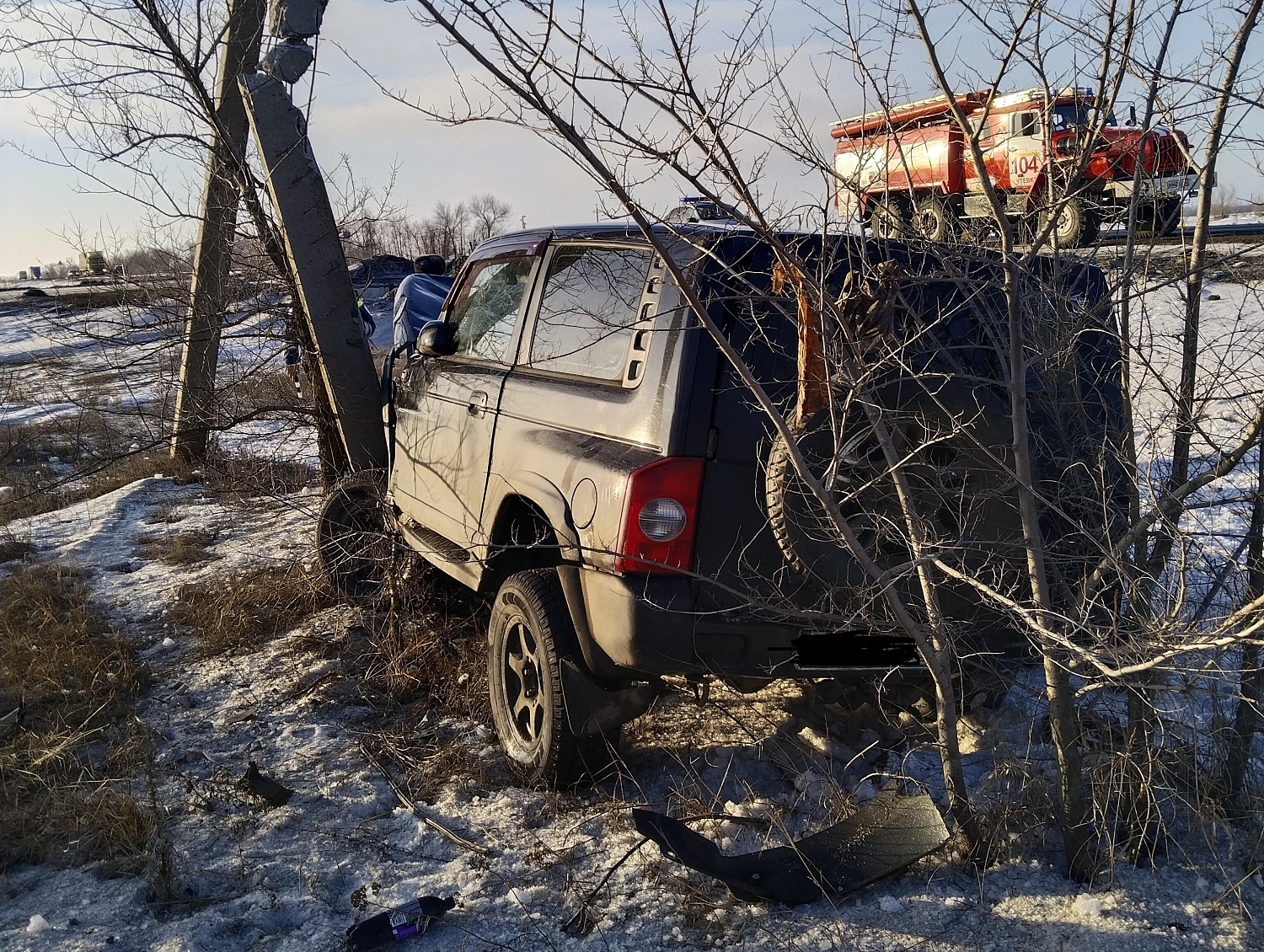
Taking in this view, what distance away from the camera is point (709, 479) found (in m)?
3.03

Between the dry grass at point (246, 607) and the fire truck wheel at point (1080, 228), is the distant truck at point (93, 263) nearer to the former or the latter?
the dry grass at point (246, 607)

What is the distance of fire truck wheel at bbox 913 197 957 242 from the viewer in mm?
3020

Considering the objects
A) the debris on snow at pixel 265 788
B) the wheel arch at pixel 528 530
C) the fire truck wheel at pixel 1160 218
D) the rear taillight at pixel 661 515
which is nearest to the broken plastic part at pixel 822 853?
the rear taillight at pixel 661 515

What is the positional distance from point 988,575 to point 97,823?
318 cm

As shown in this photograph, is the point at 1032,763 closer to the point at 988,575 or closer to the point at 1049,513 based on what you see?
the point at 988,575

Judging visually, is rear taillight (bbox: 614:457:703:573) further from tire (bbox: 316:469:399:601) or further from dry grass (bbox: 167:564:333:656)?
dry grass (bbox: 167:564:333:656)

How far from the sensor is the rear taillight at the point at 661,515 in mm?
2998

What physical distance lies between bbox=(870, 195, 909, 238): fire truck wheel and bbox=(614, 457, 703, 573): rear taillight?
929mm

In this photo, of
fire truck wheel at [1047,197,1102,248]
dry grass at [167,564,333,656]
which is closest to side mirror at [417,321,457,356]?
dry grass at [167,564,333,656]

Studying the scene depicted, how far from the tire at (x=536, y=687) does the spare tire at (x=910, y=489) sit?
37.0 inches

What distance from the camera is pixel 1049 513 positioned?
325 cm

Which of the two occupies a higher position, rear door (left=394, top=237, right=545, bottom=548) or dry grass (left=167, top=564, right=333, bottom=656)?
rear door (left=394, top=237, right=545, bottom=548)

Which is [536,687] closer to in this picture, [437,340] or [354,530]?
[437,340]

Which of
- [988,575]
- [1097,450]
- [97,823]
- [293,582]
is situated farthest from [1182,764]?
[293,582]
